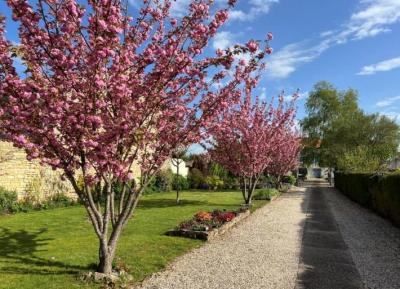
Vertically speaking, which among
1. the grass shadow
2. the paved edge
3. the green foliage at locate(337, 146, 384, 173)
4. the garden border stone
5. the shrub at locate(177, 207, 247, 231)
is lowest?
the paved edge

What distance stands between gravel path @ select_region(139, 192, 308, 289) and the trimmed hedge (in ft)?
13.5

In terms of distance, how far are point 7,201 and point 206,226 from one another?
9000 millimetres

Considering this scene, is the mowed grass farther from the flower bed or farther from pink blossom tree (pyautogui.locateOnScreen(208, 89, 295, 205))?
pink blossom tree (pyautogui.locateOnScreen(208, 89, 295, 205))

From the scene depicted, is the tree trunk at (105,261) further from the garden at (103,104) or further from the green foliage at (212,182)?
the green foliage at (212,182)

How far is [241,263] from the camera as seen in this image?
8.41 metres

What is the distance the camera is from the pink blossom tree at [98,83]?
592cm

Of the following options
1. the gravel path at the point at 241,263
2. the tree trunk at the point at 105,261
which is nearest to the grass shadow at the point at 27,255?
the tree trunk at the point at 105,261

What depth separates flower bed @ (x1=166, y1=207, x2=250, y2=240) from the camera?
1077 centimetres

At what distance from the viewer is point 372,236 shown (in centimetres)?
A: 1242

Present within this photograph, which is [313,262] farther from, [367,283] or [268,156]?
[268,156]

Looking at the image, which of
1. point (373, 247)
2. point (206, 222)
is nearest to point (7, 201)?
point (206, 222)

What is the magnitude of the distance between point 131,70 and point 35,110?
166cm

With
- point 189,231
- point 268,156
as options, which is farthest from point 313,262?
point 268,156

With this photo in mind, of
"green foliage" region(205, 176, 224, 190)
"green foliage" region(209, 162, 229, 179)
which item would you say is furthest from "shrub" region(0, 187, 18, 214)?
"green foliage" region(209, 162, 229, 179)
